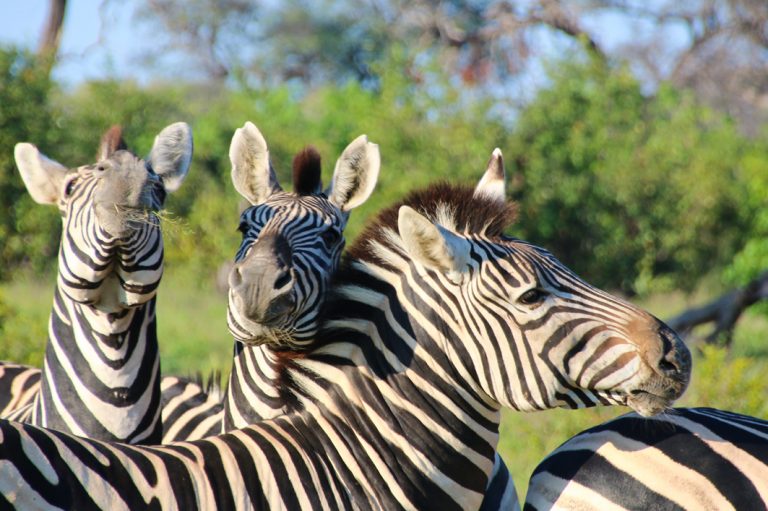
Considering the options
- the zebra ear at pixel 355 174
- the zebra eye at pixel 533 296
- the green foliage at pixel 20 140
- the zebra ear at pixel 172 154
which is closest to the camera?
the zebra eye at pixel 533 296

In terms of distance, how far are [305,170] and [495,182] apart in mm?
1034

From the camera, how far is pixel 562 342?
3.33m

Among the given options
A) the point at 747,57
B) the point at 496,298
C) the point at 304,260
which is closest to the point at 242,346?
the point at 304,260

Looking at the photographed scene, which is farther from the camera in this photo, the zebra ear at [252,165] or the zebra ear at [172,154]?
the zebra ear at [252,165]

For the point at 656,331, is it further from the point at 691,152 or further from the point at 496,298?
the point at 691,152

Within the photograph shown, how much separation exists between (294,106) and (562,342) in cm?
2054

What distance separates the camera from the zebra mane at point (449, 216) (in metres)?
3.62

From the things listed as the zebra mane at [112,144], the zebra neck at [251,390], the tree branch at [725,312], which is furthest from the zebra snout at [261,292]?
the tree branch at [725,312]

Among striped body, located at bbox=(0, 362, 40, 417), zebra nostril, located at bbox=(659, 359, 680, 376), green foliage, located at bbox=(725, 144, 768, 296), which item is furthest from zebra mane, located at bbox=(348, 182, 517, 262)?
green foliage, located at bbox=(725, 144, 768, 296)

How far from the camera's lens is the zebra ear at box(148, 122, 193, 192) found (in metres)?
4.54

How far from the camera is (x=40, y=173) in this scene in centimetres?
462

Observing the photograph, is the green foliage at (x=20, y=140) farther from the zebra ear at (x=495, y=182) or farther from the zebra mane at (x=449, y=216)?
the zebra mane at (x=449, y=216)

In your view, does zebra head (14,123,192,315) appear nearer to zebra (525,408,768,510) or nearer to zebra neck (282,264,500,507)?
zebra neck (282,264,500,507)

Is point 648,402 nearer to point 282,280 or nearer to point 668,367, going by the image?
point 668,367
